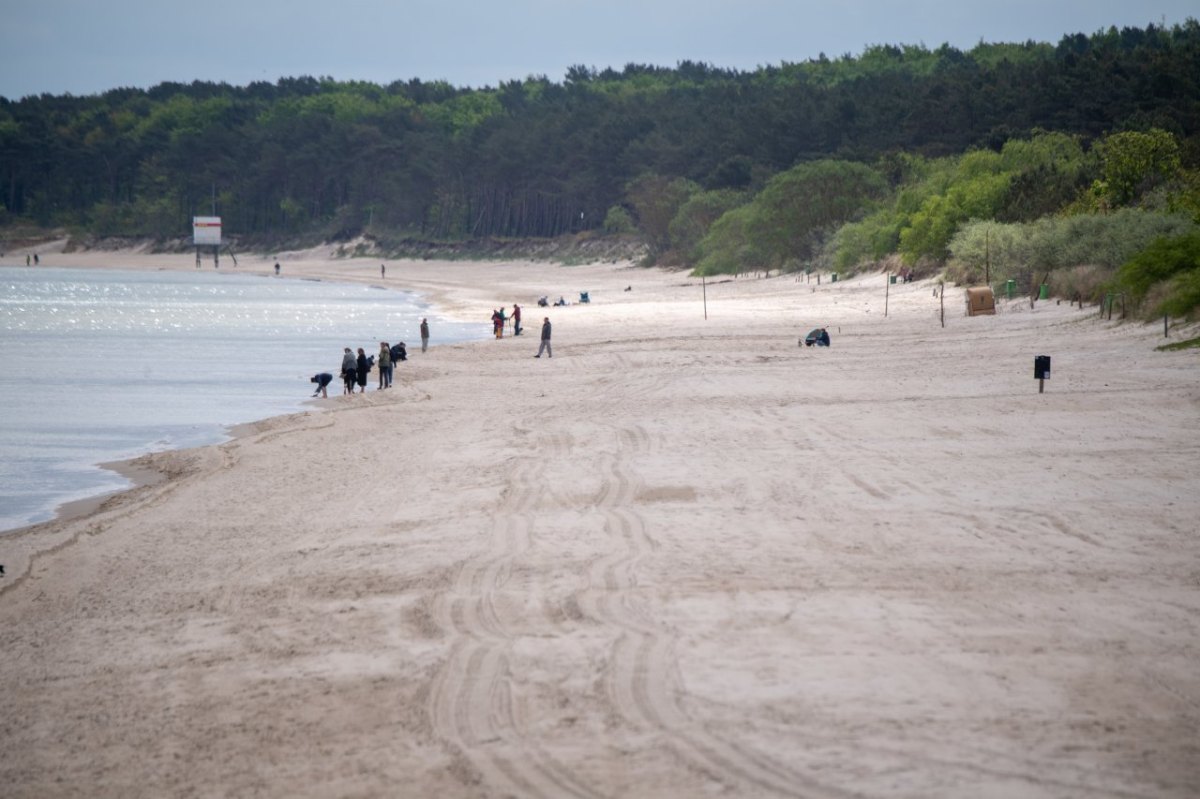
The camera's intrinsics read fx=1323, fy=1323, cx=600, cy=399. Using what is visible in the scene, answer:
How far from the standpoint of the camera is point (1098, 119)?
257 feet

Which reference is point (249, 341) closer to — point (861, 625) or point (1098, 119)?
point (861, 625)

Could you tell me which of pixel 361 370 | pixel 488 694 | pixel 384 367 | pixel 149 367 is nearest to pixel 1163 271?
pixel 384 367

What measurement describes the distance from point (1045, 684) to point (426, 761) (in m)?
3.89

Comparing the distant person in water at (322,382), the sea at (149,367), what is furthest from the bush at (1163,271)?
the distant person in water at (322,382)

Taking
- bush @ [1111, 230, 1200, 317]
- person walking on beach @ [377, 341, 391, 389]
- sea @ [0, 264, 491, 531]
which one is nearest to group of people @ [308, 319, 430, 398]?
person walking on beach @ [377, 341, 391, 389]

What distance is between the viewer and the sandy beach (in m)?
7.55

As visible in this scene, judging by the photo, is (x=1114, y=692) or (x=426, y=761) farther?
(x=1114, y=692)

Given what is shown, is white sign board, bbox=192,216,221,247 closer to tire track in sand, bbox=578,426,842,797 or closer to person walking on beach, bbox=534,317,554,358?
person walking on beach, bbox=534,317,554,358

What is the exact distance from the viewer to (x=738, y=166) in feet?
349

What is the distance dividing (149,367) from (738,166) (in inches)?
2935

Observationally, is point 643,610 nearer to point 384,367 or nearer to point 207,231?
point 384,367

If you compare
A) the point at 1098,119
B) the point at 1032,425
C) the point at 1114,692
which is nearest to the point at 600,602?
the point at 1114,692

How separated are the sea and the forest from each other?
19.9 metres

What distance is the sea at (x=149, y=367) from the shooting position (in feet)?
70.7
